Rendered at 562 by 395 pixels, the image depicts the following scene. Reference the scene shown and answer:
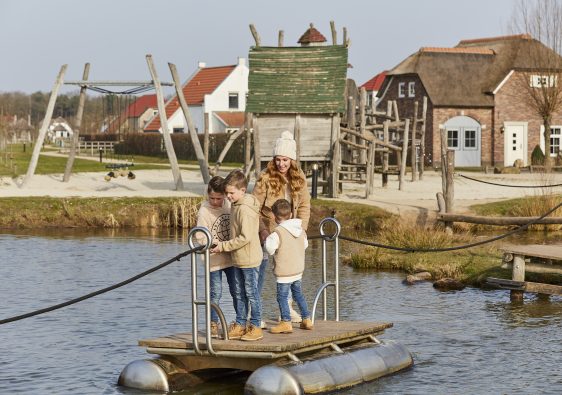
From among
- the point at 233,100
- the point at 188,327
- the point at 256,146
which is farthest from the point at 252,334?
the point at 233,100

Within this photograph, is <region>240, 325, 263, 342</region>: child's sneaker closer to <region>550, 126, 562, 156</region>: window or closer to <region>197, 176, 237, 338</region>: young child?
<region>197, 176, 237, 338</region>: young child

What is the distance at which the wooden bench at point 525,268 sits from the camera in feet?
54.6

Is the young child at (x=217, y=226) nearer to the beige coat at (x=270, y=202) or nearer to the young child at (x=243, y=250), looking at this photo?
the young child at (x=243, y=250)

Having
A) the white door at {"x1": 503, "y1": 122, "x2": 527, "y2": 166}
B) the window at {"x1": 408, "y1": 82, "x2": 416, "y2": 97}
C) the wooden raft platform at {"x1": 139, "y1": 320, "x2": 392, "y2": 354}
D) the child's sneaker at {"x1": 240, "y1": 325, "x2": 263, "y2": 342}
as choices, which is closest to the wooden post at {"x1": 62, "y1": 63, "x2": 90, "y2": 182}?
the wooden raft platform at {"x1": 139, "y1": 320, "x2": 392, "y2": 354}

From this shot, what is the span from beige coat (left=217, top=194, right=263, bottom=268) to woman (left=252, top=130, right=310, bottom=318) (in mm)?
587

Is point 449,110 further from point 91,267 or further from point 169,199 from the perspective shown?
point 91,267

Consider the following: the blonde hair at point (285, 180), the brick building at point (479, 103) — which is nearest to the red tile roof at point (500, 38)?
the brick building at point (479, 103)

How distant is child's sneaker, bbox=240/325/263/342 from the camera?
11.3 meters

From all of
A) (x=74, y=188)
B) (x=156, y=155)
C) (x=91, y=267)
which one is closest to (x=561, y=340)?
(x=91, y=267)

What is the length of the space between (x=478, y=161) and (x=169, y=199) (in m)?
33.4

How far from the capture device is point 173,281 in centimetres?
2003

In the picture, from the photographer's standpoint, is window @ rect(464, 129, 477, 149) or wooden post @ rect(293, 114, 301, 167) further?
window @ rect(464, 129, 477, 149)

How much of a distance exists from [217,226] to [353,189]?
25.9 metres

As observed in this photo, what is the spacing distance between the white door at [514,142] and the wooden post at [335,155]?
1155 inches
